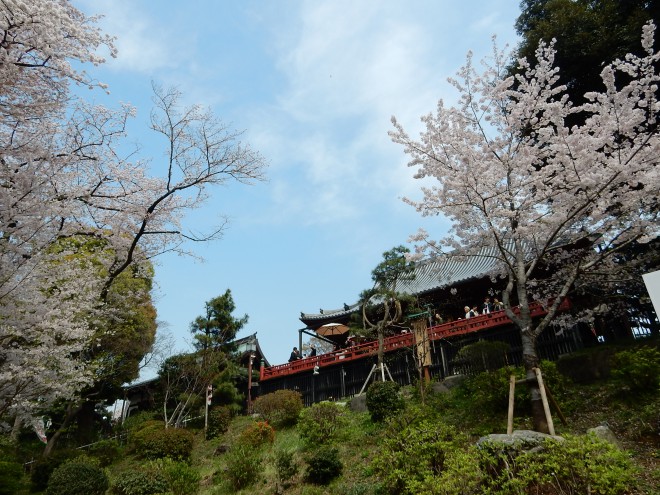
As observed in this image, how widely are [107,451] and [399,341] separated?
1177 centimetres

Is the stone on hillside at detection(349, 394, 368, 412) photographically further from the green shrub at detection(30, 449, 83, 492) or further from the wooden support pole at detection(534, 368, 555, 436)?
the green shrub at detection(30, 449, 83, 492)

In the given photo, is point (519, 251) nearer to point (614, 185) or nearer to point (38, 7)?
point (614, 185)

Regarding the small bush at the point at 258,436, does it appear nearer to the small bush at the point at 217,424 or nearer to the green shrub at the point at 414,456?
the small bush at the point at 217,424

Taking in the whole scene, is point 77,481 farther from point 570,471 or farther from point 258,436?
A: point 570,471

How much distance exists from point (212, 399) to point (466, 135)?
51.2 ft

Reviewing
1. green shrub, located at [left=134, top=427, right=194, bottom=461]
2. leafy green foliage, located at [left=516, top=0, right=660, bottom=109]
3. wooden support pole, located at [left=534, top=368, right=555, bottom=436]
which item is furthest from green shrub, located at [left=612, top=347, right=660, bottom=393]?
green shrub, located at [left=134, top=427, right=194, bottom=461]

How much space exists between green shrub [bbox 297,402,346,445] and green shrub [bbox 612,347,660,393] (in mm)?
7006

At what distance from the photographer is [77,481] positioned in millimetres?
11297

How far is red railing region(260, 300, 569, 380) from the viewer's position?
1597 cm

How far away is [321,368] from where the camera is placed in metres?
19.3

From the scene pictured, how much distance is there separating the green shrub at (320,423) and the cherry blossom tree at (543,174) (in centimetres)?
549

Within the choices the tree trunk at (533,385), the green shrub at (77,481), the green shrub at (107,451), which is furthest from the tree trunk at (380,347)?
the green shrub at (107,451)

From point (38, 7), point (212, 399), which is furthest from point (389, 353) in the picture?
point (38, 7)

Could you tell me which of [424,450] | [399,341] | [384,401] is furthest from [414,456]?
[399,341]
